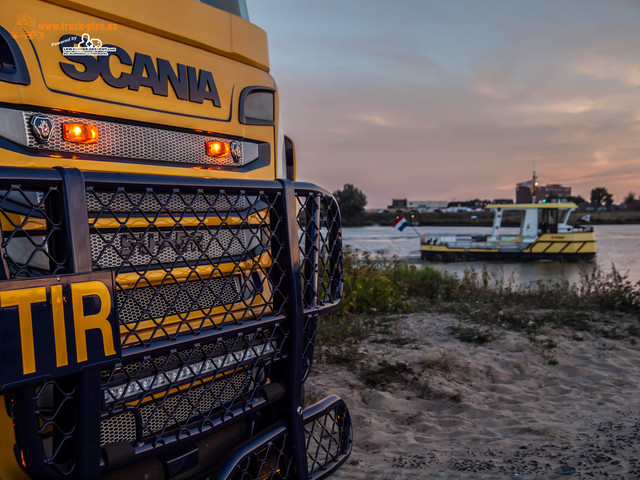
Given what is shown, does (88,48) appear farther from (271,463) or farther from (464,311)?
(464,311)

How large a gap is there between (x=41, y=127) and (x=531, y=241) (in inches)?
1049

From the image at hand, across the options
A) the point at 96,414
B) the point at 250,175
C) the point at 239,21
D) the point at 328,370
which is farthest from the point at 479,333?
the point at 96,414

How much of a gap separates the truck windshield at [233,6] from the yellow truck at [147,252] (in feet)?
1.13

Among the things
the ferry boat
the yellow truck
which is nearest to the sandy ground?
the yellow truck

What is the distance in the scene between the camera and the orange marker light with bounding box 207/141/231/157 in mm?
2463

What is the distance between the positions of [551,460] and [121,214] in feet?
9.89

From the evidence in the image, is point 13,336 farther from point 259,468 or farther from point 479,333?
point 479,333

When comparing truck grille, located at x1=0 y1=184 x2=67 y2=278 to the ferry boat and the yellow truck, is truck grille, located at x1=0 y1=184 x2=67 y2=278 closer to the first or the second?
the yellow truck

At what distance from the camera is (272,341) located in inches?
86.1

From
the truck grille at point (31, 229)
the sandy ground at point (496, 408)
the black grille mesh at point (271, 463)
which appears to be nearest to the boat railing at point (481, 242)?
the sandy ground at point (496, 408)

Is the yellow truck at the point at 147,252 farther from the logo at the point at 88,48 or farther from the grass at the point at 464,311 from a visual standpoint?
the grass at the point at 464,311

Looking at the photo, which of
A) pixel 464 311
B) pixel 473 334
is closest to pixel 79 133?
pixel 473 334

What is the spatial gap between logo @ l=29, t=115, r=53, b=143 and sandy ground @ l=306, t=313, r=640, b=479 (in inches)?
102

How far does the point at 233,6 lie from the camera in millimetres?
3047
